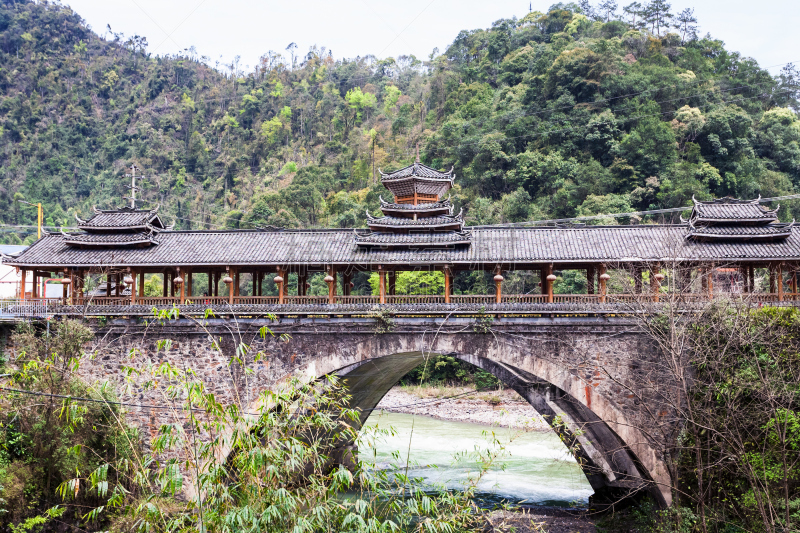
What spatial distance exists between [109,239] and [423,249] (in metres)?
9.98

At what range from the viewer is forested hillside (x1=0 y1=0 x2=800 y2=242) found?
3706 cm

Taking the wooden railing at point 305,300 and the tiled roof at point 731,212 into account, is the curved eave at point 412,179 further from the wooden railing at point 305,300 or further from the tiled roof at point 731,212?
the tiled roof at point 731,212


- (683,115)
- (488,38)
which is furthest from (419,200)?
(488,38)

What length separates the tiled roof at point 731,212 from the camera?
18.0 meters

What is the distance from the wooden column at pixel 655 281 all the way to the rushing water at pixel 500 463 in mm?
5754

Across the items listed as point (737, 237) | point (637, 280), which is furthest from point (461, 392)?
point (737, 237)

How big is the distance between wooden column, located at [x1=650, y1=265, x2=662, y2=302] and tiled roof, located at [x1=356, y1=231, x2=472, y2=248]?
5372 mm

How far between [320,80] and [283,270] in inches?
2393

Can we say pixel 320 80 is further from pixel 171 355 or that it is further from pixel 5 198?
pixel 171 355

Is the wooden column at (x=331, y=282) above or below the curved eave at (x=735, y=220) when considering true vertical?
below

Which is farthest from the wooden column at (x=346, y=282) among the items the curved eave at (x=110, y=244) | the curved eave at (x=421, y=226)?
the curved eave at (x=110, y=244)

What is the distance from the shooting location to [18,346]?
19.2 m

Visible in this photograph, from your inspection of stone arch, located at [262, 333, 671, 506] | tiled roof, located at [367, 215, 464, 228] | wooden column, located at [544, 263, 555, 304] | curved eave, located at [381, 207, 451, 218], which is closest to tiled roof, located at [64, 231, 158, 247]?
stone arch, located at [262, 333, 671, 506]

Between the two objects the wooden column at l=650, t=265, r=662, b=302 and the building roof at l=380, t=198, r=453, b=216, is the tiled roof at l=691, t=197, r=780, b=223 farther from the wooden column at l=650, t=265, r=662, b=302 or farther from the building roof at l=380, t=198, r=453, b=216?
the building roof at l=380, t=198, r=453, b=216
